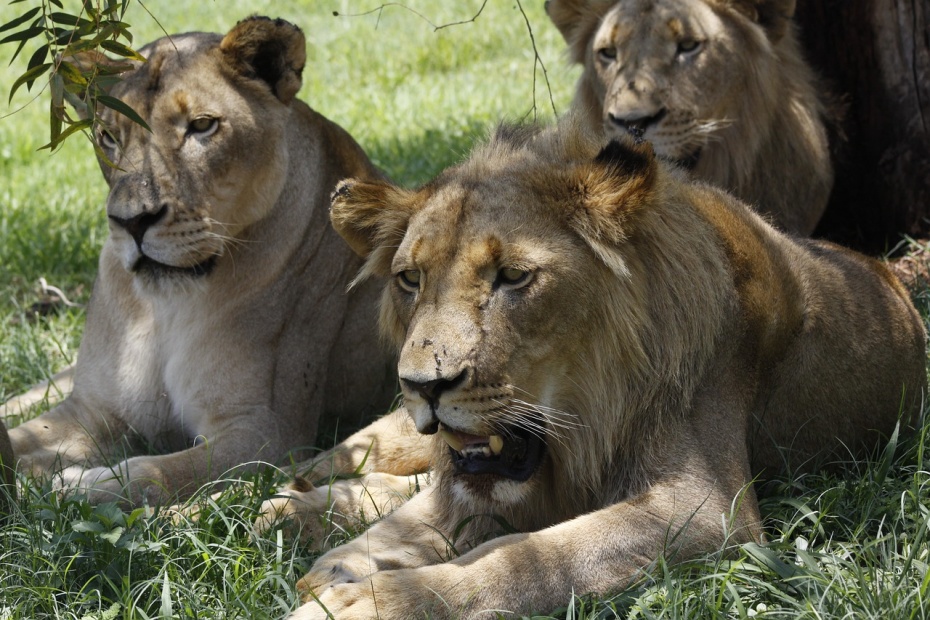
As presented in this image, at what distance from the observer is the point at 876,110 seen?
5.98 metres

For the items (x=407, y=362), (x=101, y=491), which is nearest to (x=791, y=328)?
(x=407, y=362)

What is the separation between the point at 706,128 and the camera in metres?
5.48

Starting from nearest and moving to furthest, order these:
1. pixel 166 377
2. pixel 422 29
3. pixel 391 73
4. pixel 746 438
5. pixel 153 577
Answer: pixel 153 577 → pixel 746 438 → pixel 166 377 → pixel 391 73 → pixel 422 29

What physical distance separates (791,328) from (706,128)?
6.72 feet

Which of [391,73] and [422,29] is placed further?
[422,29]

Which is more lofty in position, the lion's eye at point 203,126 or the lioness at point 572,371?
the lion's eye at point 203,126

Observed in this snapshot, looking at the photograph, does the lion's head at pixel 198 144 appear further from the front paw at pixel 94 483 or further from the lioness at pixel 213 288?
the front paw at pixel 94 483

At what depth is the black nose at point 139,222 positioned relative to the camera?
14.2 ft

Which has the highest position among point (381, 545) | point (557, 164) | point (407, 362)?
point (557, 164)

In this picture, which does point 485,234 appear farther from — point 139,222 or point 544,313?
point 139,222

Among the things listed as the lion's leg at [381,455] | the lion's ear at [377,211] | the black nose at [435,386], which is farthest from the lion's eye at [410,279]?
the lion's leg at [381,455]

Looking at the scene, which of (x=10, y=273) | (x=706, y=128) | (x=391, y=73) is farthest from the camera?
(x=391, y=73)

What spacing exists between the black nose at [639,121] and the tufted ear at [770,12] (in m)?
0.73

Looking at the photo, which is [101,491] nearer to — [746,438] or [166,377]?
[166,377]
